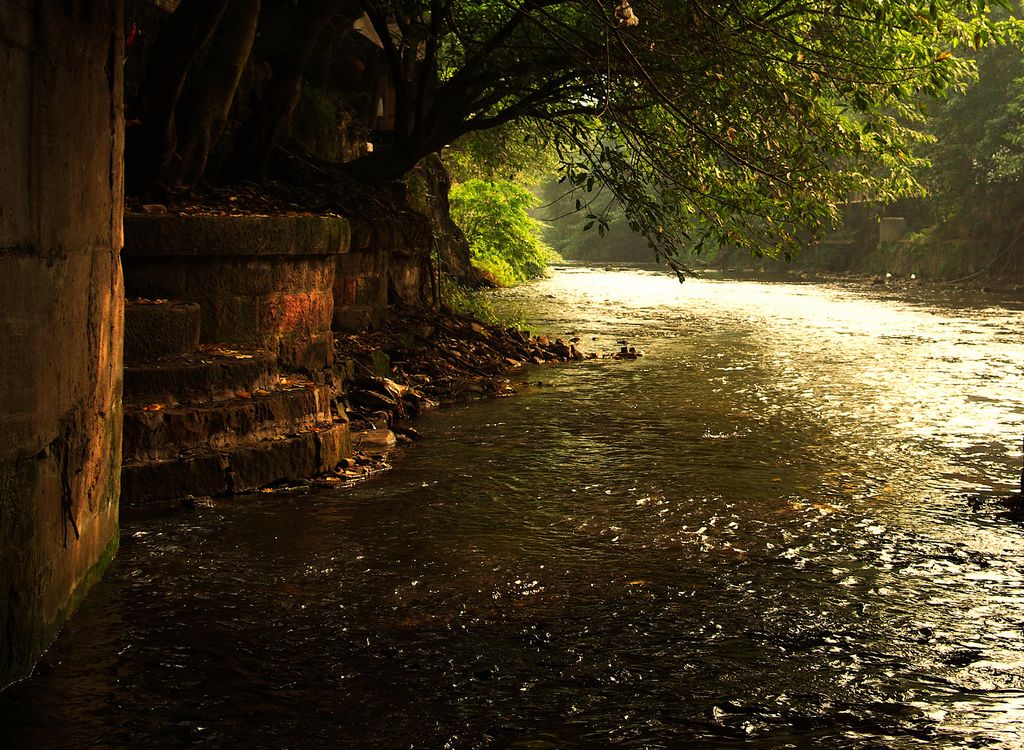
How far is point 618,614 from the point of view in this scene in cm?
460

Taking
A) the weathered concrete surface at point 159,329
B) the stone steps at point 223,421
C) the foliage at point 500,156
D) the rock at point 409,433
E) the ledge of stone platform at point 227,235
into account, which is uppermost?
the foliage at point 500,156

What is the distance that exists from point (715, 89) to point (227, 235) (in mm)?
4316

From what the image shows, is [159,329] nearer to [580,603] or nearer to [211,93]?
[211,93]

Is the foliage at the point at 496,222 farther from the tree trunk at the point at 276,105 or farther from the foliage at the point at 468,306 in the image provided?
the tree trunk at the point at 276,105

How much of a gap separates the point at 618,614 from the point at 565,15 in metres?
10.0

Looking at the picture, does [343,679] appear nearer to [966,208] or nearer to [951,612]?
[951,612]

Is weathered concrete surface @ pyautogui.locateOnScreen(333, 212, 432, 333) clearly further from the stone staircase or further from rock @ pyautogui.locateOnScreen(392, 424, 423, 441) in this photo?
Result: the stone staircase

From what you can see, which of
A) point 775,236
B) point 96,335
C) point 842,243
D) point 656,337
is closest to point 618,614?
point 96,335

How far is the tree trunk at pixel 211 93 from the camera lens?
27.9 ft

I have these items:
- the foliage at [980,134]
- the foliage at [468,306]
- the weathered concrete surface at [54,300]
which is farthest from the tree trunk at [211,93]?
the foliage at [980,134]

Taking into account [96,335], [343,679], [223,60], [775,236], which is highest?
[223,60]

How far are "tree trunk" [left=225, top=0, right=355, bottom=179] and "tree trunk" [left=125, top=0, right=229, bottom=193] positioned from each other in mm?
1693

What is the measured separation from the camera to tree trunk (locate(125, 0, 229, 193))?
7.92m

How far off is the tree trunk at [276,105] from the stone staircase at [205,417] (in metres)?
3.09
